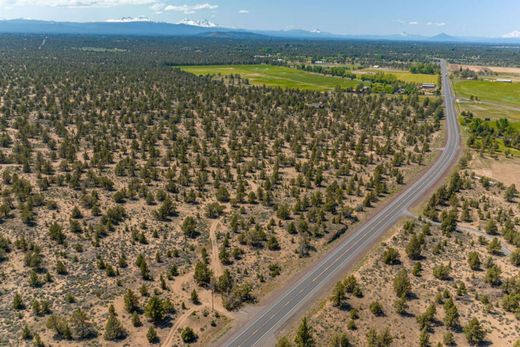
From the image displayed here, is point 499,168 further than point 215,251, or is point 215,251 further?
point 499,168

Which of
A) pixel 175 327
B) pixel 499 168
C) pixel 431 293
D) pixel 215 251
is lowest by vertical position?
pixel 175 327

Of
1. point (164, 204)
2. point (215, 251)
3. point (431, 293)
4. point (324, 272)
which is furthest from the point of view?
point (164, 204)

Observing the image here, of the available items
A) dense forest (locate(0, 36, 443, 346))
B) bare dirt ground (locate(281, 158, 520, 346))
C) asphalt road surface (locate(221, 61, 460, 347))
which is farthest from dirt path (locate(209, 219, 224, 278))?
bare dirt ground (locate(281, 158, 520, 346))

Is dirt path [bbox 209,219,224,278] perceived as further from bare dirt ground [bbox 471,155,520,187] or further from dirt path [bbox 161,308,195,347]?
bare dirt ground [bbox 471,155,520,187]

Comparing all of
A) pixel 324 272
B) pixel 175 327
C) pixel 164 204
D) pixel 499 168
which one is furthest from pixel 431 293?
pixel 499 168

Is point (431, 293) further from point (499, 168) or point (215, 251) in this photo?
point (499, 168)

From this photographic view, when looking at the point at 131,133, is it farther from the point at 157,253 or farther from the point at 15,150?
the point at 157,253

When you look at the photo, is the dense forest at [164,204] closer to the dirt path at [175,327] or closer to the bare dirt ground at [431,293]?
the dirt path at [175,327]
